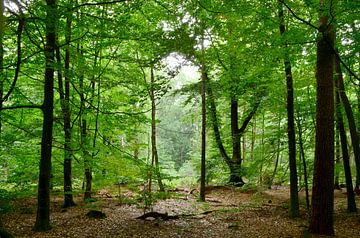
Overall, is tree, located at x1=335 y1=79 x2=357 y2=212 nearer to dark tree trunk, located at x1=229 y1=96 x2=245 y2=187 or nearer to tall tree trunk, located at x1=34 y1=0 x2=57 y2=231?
Answer: dark tree trunk, located at x1=229 y1=96 x2=245 y2=187

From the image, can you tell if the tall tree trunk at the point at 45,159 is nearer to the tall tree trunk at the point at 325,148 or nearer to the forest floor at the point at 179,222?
the forest floor at the point at 179,222

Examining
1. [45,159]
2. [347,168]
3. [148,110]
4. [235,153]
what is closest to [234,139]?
[235,153]

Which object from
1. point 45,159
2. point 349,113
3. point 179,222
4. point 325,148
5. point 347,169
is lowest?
point 179,222

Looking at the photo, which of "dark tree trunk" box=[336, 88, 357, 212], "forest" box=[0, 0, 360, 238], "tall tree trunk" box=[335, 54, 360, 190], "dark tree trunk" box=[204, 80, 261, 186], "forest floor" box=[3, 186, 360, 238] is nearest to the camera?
"forest" box=[0, 0, 360, 238]

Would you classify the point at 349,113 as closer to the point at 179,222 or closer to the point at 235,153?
the point at 179,222

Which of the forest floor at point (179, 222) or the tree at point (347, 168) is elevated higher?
the tree at point (347, 168)

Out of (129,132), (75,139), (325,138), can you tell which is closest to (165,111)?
(129,132)

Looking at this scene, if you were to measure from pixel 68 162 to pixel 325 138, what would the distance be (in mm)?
8613

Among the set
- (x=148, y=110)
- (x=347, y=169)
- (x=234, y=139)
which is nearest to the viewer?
(x=347, y=169)

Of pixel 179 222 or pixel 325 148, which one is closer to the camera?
pixel 325 148

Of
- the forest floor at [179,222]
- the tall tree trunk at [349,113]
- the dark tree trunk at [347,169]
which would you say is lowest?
the forest floor at [179,222]

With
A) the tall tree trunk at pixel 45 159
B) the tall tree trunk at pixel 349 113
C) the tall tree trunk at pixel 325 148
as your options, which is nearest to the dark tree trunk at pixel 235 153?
the tall tree trunk at pixel 349 113

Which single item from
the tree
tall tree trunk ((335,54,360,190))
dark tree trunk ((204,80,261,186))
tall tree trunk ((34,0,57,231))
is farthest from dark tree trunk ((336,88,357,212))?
tall tree trunk ((34,0,57,231))

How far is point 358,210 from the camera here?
37.2ft
